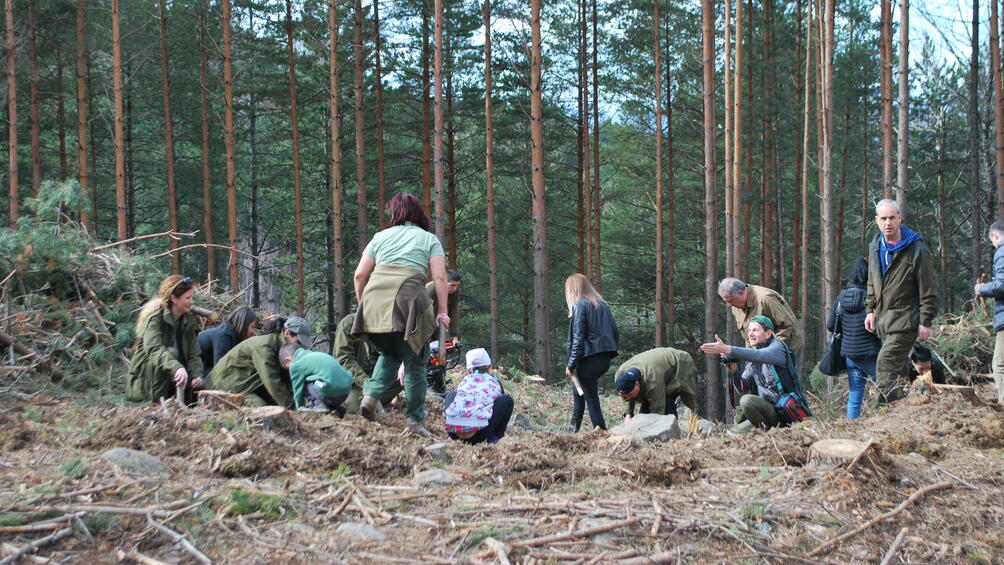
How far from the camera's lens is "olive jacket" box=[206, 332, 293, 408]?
20.2ft

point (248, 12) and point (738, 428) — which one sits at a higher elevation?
point (248, 12)

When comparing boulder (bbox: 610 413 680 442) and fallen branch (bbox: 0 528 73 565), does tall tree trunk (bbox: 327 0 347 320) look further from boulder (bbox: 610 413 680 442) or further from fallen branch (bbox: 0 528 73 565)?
fallen branch (bbox: 0 528 73 565)

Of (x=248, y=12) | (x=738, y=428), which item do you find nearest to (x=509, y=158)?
(x=248, y=12)

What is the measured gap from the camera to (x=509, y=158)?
20.0 metres

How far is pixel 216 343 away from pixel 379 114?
13.3 m

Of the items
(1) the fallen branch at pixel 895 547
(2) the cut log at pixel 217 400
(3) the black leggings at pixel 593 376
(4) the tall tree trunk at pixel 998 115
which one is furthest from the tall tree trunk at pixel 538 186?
(1) the fallen branch at pixel 895 547

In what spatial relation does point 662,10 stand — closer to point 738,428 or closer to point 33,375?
point 738,428

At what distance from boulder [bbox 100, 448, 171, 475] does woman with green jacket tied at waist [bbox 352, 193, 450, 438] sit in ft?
5.89

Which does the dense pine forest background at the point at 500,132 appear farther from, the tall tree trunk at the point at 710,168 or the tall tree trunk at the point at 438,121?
the tall tree trunk at the point at 710,168

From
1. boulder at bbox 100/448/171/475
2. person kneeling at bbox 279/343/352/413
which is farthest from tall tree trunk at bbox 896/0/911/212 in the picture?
boulder at bbox 100/448/171/475

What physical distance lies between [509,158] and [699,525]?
17.4 metres

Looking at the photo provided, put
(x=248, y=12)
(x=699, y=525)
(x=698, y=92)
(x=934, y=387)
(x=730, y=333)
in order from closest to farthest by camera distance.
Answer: (x=699, y=525)
(x=934, y=387)
(x=730, y=333)
(x=248, y=12)
(x=698, y=92)

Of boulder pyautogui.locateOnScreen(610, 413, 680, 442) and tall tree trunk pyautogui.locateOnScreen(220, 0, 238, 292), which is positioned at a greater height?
tall tree trunk pyautogui.locateOnScreen(220, 0, 238, 292)

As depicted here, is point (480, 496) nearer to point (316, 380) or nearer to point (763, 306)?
point (316, 380)
